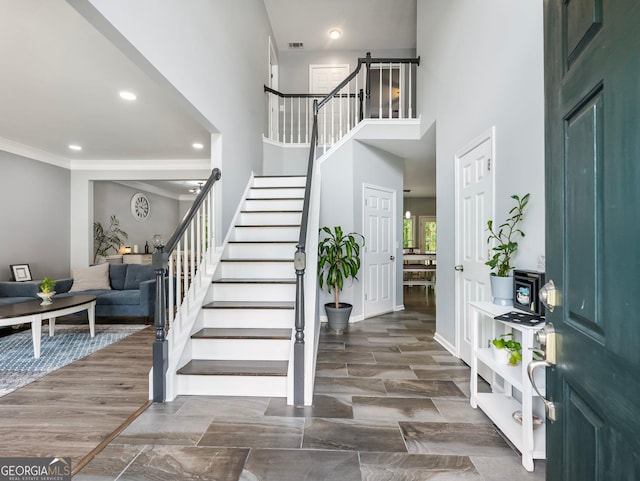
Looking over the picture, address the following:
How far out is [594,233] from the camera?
2.24ft

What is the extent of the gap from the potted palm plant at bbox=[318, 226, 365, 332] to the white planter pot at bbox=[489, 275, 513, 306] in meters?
2.14

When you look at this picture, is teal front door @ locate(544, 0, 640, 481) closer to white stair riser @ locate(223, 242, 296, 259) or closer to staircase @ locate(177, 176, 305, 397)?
staircase @ locate(177, 176, 305, 397)

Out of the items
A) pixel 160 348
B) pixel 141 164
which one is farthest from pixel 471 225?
pixel 141 164

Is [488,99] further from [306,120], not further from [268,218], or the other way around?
[306,120]

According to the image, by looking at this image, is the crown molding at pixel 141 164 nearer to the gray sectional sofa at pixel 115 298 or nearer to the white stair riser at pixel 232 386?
the gray sectional sofa at pixel 115 298

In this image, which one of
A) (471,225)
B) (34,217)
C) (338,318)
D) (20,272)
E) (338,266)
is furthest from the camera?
(34,217)

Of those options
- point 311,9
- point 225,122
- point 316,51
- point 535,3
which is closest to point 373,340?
point 225,122

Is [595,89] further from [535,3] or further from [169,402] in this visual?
[169,402]

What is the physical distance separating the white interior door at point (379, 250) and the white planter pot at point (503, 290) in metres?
2.60

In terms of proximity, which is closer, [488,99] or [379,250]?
[488,99]

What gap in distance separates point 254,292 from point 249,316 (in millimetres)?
302

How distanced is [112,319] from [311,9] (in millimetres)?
6210

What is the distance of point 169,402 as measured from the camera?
2230mm

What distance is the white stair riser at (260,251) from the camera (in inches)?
138
